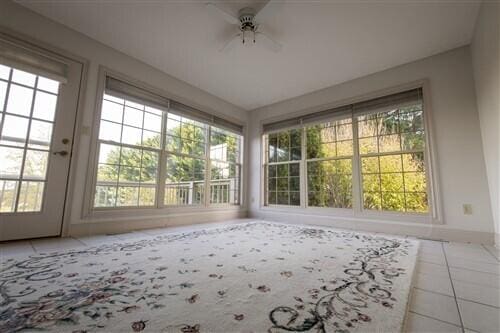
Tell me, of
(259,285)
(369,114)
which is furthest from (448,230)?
(259,285)

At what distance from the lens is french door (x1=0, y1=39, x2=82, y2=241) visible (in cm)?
212

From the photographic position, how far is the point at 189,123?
12.4 ft

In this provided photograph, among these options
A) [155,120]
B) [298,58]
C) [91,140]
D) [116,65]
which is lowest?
[91,140]

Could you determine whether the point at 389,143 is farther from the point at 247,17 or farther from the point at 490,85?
the point at 247,17

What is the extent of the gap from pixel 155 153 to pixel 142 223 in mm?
1028

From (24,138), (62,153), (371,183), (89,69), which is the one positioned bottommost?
(371,183)

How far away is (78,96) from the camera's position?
258 cm

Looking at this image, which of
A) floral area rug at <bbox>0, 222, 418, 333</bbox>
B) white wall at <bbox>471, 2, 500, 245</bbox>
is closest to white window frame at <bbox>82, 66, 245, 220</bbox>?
floral area rug at <bbox>0, 222, 418, 333</bbox>

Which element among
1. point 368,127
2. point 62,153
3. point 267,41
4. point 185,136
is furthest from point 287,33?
point 62,153

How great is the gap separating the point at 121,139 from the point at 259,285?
2703 millimetres

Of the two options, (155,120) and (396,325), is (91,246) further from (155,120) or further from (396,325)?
(396,325)

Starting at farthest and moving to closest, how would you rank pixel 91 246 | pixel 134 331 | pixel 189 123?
1. pixel 189 123
2. pixel 91 246
3. pixel 134 331

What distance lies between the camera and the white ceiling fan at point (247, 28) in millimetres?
2139

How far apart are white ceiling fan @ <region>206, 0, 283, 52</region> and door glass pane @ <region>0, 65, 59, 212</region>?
2084 millimetres
